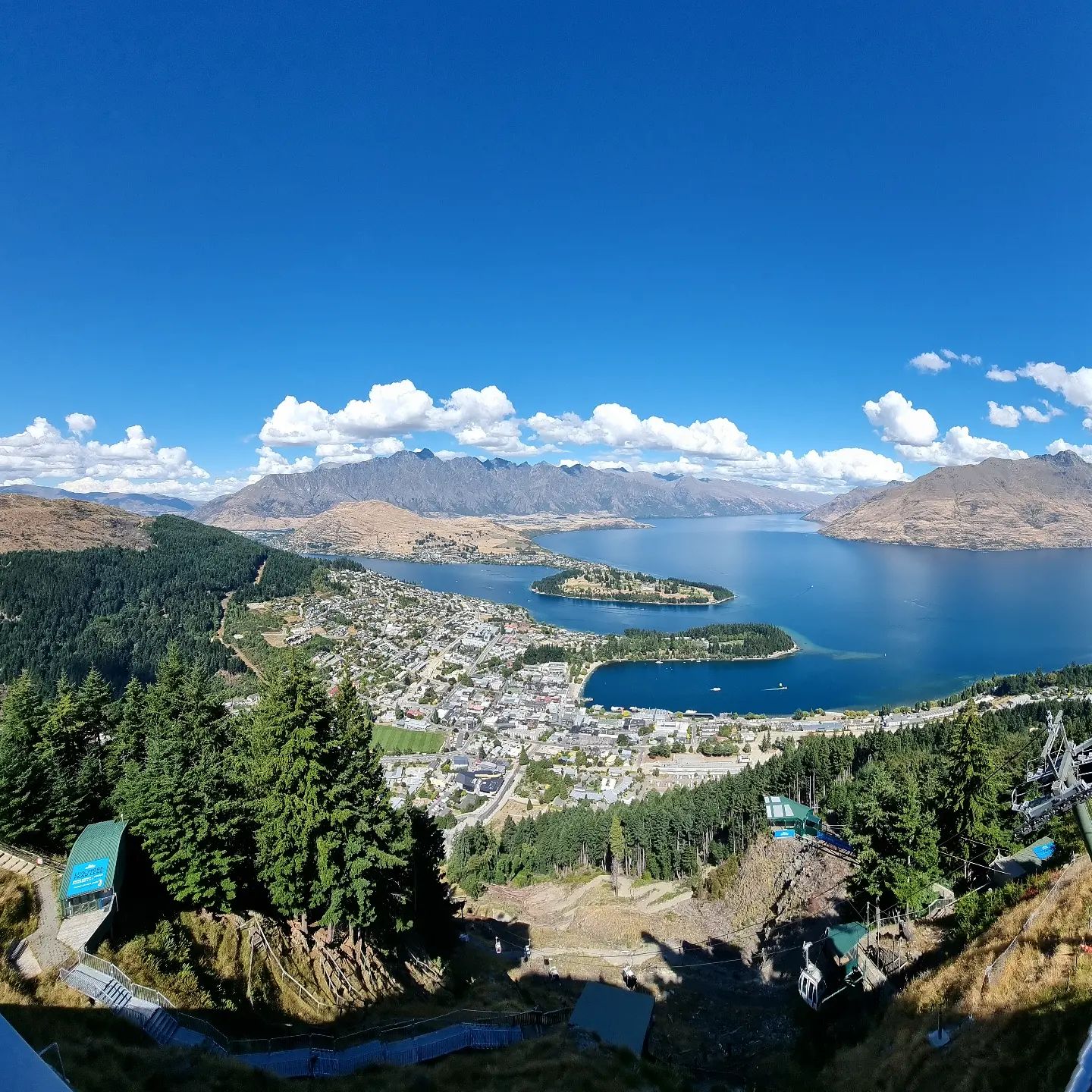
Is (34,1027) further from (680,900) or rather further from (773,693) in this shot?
(773,693)

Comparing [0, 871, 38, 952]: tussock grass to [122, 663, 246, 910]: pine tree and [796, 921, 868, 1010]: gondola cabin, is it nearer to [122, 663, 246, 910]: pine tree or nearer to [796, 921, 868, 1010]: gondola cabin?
[122, 663, 246, 910]: pine tree

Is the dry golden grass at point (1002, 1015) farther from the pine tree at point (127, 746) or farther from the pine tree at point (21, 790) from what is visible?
the pine tree at point (21, 790)

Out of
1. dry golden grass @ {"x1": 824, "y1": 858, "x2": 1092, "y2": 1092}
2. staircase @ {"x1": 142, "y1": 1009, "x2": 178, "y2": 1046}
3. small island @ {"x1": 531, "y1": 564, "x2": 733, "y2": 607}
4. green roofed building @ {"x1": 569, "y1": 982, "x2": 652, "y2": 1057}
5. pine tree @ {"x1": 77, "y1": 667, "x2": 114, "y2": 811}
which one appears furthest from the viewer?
small island @ {"x1": 531, "y1": 564, "x2": 733, "y2": 607}

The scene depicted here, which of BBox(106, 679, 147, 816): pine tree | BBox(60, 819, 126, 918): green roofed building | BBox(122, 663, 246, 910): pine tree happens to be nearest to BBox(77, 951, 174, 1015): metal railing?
BBox(60, 819, 126, 918): green roofed building

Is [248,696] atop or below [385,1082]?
below

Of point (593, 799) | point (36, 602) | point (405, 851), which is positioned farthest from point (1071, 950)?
point (36, 602)
